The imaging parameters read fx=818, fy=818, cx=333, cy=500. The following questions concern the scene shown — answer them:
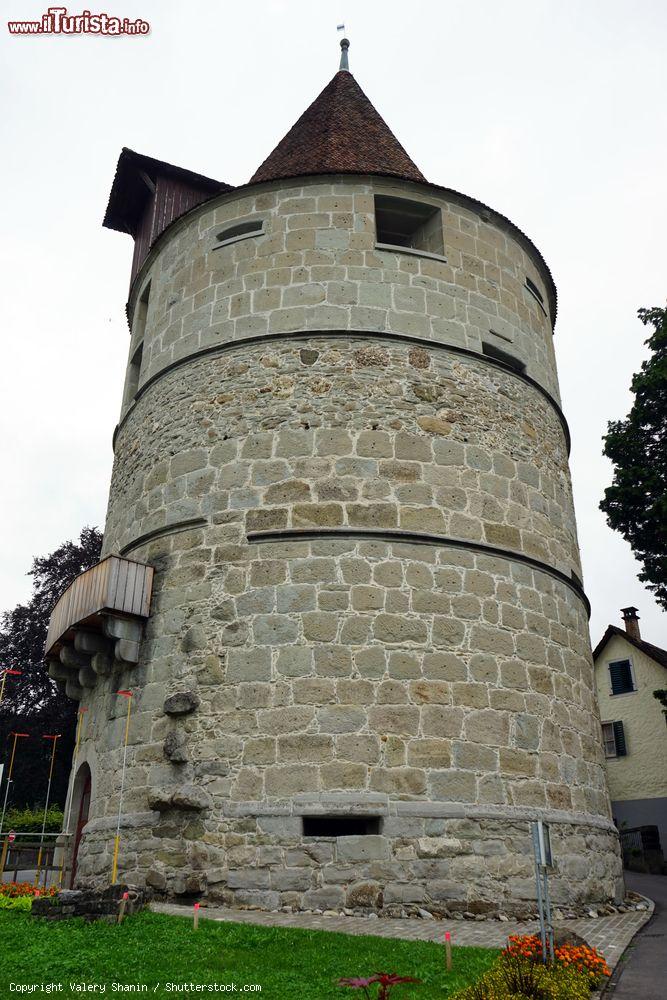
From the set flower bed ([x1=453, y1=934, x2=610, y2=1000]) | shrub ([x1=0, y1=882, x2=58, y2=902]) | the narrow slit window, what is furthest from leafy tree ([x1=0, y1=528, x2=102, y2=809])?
flower bed ([x1=453, y1=934, x2=610, y2=1000])

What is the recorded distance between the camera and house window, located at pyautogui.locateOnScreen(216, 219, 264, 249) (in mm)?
10789

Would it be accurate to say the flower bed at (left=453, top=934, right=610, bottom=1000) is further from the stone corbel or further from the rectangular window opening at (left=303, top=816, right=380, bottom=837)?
the stone corbel

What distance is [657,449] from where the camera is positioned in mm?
16297

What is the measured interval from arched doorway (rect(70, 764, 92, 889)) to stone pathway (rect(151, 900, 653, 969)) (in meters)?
2.78

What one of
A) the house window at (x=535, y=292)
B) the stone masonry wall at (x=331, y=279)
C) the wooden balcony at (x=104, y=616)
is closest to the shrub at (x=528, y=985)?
the wooden balcony at (x=104, y=616)

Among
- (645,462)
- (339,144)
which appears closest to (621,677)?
(645,462)

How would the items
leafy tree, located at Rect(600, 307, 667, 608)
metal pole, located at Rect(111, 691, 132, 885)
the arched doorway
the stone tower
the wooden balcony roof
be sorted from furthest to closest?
leafy tree, located at Rect(600, 307, 667, 608) < the arched doorway < the wooden balcony roof < metal pole, located at Rect(111, 691, 132, 885) < the stone tower

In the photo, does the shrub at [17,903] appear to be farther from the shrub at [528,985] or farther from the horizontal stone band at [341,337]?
the horizontal stone band at [341,337]

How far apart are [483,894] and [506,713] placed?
176cm

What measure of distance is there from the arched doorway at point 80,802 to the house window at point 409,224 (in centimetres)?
763

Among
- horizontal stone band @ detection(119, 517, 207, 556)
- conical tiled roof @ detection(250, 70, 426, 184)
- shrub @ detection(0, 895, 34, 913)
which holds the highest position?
conical tiled roof @ detection(250, 70, 426, 184)

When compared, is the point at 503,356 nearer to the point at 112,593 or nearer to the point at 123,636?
the point at 112,593

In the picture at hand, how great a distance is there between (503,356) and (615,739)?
1578 cm

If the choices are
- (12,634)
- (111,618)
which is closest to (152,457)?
(111,618)
